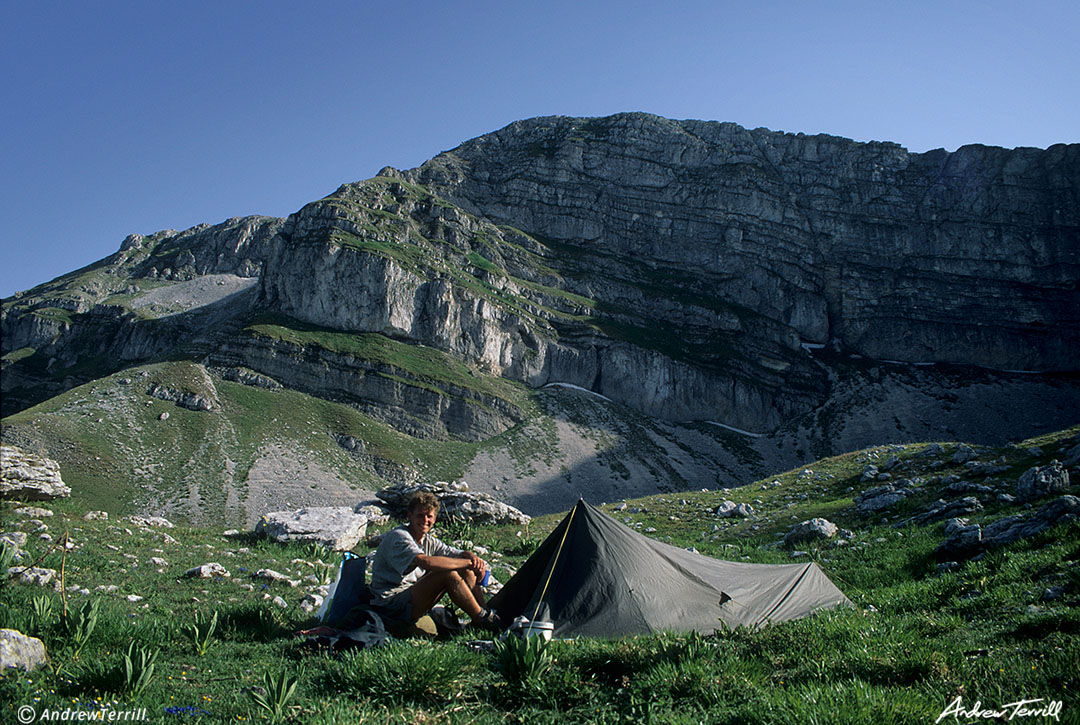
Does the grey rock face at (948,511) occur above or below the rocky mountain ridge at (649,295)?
below

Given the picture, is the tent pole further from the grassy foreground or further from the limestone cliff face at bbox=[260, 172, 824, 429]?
the limestone cliff face at bbox=[260, 172, 824, 429]

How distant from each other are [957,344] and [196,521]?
145425mm

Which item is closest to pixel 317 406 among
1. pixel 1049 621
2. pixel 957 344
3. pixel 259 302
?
pixel 259 302

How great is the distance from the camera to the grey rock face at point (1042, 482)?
13172 millimetres

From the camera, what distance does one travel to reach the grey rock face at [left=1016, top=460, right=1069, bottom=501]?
1317cm

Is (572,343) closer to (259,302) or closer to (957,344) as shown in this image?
(259,302)

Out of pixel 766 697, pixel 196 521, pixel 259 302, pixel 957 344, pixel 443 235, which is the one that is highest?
pixel 443 235

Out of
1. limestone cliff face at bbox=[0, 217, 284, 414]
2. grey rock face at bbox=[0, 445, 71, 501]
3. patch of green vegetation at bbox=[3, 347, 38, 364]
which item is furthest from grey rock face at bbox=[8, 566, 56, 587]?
patch of green vegetation at bbox=[3, 347, 38, 364]

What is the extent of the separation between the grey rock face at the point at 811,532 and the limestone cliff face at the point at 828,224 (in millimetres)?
110855

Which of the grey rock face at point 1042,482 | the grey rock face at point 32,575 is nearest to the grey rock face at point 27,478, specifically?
the grey rock face at point 32,575

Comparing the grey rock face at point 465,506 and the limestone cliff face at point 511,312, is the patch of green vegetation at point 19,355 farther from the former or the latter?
the grey rock face at point 465,506

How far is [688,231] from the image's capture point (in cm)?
Result: 14288
